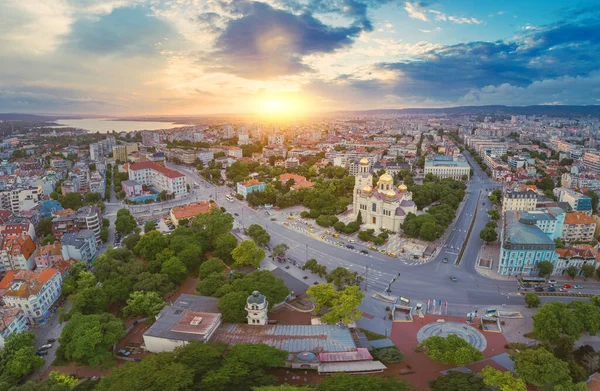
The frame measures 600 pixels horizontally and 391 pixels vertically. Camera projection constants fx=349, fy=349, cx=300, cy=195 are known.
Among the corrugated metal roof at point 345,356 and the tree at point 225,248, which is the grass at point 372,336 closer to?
the corrugated metal roof at point 345,356

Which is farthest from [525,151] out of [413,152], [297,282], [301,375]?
[301,375]

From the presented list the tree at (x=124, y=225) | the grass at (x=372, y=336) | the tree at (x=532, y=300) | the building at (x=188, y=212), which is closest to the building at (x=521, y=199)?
the tree at (x=532, y=300)

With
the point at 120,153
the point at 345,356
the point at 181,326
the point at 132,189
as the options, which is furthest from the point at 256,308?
the point at 120,153

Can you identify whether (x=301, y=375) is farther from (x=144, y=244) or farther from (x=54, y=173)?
(x=54, y=173)

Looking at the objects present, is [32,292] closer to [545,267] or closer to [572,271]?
[545,267]

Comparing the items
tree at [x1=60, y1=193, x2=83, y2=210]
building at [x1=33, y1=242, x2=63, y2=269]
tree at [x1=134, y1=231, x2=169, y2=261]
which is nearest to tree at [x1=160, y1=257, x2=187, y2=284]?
tree at [x1=134, y1=231, x2=169, y2=261]
